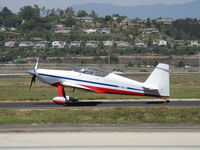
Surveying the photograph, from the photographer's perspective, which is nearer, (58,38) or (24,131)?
(24,131)

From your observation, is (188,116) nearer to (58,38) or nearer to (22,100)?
(22,100)

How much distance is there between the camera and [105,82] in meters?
24.8

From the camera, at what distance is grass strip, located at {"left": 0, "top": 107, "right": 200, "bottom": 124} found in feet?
59.3

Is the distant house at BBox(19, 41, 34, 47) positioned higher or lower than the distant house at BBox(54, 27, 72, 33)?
lower

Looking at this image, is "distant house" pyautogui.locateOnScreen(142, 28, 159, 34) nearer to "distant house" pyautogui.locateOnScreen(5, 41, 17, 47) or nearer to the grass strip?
"distant house" pyautogui.locateOnScreen(5, 41, 17, 47)

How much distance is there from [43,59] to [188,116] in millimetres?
90265

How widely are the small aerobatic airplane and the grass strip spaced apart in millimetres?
2781

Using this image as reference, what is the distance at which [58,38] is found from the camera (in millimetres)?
160500

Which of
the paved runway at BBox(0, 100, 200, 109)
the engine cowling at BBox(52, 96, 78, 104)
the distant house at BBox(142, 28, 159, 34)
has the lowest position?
the paved runway at BBox(0, 100, 200, 109)

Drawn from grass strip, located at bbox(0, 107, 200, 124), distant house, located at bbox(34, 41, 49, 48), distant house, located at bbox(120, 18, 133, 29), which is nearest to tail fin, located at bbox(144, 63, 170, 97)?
grass strip, located at bbox(0, 107, 200, 124)

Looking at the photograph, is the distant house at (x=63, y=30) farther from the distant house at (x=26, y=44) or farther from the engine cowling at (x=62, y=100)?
the engine cowling at (x=62, y=100)

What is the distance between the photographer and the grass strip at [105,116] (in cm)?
1808
